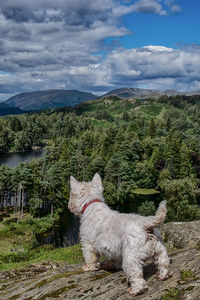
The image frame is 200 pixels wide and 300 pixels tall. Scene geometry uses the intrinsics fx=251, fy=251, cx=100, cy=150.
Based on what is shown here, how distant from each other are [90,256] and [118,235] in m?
1.88

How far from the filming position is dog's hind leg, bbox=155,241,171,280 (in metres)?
6.05

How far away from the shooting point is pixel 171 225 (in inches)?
524

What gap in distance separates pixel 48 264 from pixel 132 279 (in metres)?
7.44

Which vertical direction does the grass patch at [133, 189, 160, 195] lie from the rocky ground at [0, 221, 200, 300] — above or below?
below

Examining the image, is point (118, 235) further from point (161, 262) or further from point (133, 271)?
point (161, 262)

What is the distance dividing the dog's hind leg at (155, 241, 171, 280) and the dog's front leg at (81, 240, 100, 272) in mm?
2022

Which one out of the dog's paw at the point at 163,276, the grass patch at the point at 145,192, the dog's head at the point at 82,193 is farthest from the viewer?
the grass patch at the point at 145,192

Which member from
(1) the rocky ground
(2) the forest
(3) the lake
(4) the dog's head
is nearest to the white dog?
(4) the dog's head

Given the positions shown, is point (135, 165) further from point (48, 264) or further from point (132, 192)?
point (48, 264)

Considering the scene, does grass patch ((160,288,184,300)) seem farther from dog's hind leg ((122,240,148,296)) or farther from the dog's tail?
the dog's tail

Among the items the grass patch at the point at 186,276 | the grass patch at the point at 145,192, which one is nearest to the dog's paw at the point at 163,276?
the grass patch at the point at 186,276

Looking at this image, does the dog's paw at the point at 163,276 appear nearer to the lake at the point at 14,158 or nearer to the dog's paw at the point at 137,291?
the dog's paw at the point at 137,291

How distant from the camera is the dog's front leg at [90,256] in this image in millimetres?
7327

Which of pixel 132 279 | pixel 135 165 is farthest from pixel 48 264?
pixel 135 165
